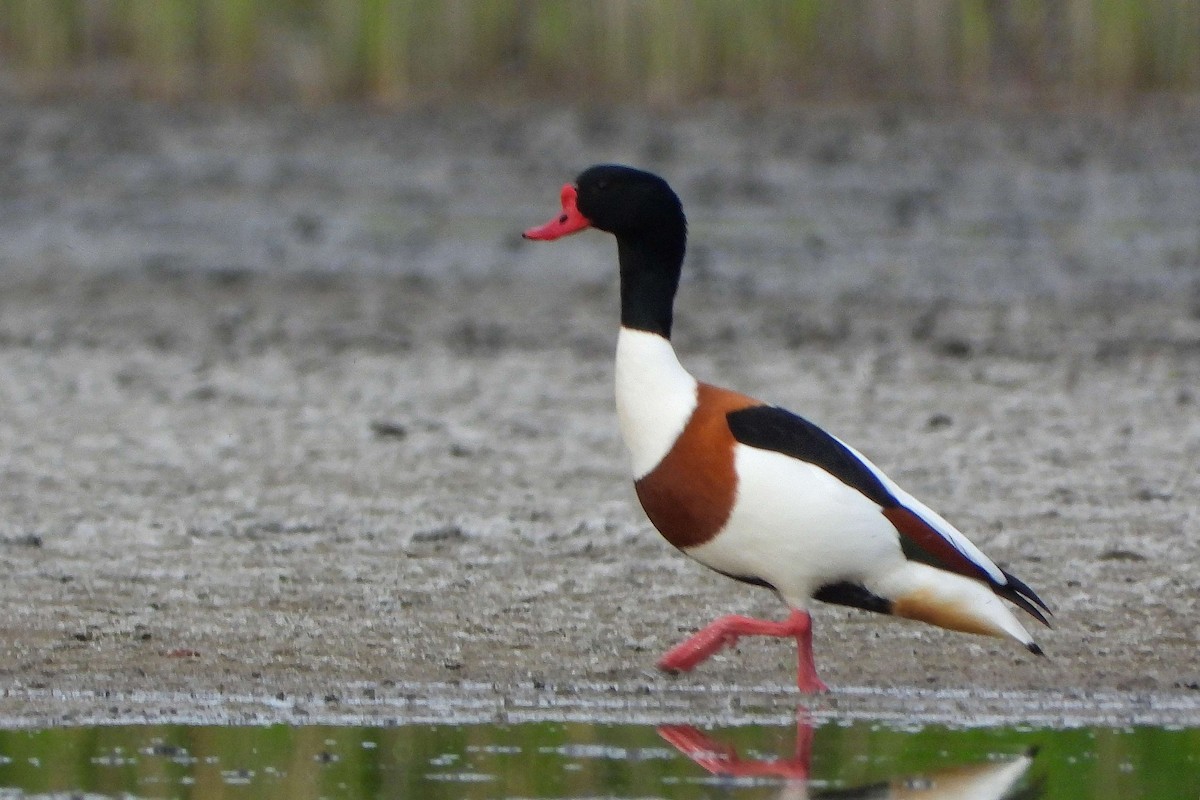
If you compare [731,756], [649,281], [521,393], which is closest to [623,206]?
[649,281]

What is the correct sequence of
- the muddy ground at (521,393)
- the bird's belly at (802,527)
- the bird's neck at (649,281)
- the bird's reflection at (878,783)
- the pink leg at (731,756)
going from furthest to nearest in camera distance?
the bird's neck at (649,281) < the muddy ground at (521,393) < the bird's belly at (802,527) < the pink leg at (731,756) < the bird's reflection at (878,783)

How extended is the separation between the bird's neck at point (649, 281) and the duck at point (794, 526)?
12.1 inches

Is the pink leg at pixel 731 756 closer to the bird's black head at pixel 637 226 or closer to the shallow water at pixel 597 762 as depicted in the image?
the shallow water at pixel 597 762

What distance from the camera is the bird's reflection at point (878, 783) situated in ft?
14.8

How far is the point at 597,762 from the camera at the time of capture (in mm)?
4762

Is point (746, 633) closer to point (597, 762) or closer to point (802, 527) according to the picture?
point (802, 527)

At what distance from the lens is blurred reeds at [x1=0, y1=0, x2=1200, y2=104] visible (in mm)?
17953

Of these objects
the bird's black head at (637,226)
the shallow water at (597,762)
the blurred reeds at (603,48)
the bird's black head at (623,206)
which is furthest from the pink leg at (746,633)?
the blurred reeds at (603,48)

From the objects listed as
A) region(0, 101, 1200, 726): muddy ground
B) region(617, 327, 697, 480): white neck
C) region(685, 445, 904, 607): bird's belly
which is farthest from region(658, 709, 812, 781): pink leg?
region(617, 327, 697, 480): white neck

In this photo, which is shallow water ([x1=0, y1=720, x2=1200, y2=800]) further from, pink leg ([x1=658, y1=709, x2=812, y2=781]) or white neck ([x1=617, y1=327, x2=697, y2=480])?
white neck ([x1=617, y1=327, x2=697, y2=480])

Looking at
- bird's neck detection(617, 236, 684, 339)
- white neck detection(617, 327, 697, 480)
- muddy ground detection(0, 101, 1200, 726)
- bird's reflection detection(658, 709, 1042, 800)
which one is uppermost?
bird's neck detection(617, 236, 684, 339)

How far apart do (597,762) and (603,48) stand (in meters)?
14.0

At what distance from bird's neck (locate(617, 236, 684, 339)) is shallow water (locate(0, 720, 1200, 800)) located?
1.27 m

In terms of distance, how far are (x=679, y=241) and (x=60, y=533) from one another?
2.43m
